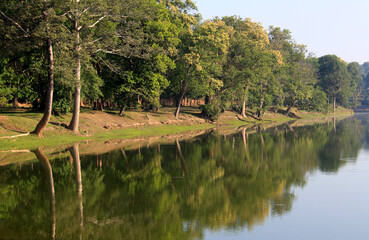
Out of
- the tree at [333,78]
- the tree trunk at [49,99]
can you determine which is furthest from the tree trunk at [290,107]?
the tree trunk at [49,99]

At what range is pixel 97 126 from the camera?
1641 inches

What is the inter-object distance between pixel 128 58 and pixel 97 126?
12163 millimetres

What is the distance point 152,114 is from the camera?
186ft

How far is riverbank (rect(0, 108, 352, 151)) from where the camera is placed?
31305 millimetres

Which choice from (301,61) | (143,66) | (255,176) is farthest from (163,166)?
(301,61)

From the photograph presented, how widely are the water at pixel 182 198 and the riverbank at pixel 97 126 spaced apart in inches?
289

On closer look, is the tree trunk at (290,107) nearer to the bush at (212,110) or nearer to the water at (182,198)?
the bush at (212,110)

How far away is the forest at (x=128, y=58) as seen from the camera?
3138cm

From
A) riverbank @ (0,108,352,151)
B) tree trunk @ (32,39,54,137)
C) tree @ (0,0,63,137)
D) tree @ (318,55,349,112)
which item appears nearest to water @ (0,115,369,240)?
riverbank @ (0,108,352,151)

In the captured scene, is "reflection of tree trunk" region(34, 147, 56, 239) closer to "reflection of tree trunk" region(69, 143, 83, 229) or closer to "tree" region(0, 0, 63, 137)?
"reflection of tree trunk" region(69, 143, 83, 229)

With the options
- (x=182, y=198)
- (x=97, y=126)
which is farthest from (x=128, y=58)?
(x=182, y=198)

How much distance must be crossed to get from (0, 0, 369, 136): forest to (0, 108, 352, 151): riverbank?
1358 millimetres

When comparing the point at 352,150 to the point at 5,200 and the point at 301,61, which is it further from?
the point at 301,61

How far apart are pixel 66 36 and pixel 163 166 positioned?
15470 millimetres
